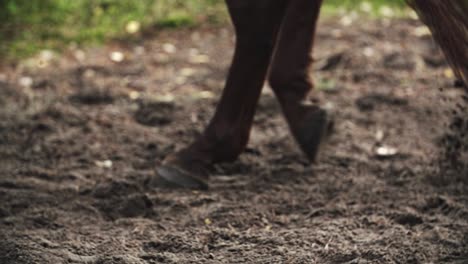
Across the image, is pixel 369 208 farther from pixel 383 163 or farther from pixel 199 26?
pixel 199 26

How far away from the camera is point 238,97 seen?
360cm

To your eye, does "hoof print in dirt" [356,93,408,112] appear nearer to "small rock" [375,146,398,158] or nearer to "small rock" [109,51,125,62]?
"small rock" [375,146,398,158]

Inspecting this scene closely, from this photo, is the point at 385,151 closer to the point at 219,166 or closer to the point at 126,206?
the point at 219,166

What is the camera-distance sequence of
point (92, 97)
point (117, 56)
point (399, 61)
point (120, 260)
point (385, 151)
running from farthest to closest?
point (117, 56) < point (399, 61) < point (92, 97) < point (385, 151) < point (120, 260)

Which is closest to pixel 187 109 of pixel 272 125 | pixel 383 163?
pixel 272 125

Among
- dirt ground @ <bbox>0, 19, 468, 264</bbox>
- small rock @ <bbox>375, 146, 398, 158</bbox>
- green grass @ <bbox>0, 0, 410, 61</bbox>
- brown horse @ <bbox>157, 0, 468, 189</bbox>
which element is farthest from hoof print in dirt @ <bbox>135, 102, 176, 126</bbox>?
green grass @ <bbox>0, 0, 410, 61</bbox>

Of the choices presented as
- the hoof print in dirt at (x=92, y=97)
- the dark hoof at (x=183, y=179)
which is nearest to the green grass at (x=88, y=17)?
the hoof print in dirt at (x=92, y=97)

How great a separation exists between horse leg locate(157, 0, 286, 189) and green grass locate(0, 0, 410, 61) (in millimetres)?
2253

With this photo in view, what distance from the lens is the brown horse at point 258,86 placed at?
3439mm

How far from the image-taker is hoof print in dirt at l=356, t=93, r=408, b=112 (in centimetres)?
477

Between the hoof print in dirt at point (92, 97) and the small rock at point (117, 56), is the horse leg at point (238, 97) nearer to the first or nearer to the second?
the hoof print in dirt at point (92, 97)

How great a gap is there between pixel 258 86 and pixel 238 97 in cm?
9

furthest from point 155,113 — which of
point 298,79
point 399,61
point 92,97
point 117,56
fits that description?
point 399,61

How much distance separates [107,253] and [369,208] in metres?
1.05
